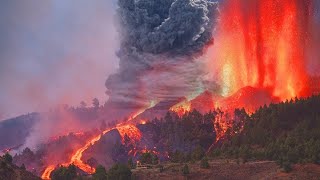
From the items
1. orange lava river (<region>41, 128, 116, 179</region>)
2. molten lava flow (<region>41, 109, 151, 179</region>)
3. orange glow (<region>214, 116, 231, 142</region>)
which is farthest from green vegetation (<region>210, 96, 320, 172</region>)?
molten lava flow (<region>41, 109, 151, 179</region>)

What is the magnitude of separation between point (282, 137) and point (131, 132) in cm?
6343

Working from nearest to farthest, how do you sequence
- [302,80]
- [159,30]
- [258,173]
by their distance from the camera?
[258,173], [302,80], [159,30]

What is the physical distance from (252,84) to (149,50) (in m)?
36.6

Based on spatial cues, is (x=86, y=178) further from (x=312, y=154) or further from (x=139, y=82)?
(x=139, y=82)

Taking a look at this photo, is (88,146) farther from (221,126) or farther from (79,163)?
(221,126)

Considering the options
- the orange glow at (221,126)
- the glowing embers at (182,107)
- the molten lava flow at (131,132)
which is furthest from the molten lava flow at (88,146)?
the orange glow at (221,126)

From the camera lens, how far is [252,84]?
172250 millimetres

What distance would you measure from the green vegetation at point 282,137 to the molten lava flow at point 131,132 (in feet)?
123

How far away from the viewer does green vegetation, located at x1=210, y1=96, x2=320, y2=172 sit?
3027 inches

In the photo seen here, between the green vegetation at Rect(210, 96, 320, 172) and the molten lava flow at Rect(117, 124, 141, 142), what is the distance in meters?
37.5

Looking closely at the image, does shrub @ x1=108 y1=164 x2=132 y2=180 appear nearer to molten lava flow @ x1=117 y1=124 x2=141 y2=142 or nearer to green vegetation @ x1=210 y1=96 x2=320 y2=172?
green vegetation @ x1=210 y1=96 x2=320 y2=172

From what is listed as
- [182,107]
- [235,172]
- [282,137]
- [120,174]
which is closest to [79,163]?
[282,137]

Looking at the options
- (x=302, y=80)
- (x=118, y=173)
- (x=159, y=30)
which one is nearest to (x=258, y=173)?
(x=118, y=173)

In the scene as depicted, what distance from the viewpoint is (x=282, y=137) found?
320ft
